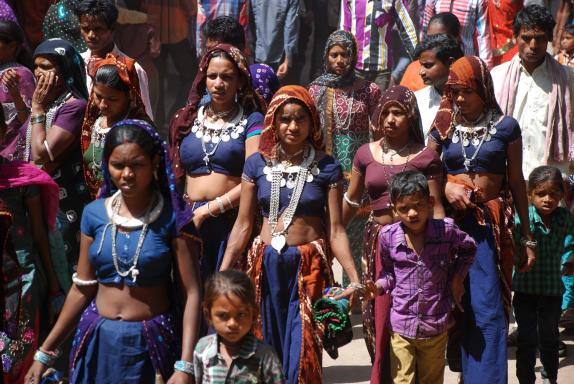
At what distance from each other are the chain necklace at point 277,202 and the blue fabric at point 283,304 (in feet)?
0.20

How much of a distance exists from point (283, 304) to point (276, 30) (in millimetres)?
6896

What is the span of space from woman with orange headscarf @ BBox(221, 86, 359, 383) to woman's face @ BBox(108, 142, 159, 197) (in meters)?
1.26

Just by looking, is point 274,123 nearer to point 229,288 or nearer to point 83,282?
point 83,282

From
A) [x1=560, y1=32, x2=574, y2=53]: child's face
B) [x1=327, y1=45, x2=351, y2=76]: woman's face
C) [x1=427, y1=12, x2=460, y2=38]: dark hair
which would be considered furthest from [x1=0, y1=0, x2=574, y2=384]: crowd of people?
[x1=560, y1=32, x2=574, y2=53]: child's face

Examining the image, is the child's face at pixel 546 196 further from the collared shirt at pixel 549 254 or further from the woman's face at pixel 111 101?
the woman's face at pixel 111 101

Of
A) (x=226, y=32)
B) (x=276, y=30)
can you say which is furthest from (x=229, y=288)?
(x=276, y=30)

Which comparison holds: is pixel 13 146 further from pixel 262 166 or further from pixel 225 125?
pixel 262 166

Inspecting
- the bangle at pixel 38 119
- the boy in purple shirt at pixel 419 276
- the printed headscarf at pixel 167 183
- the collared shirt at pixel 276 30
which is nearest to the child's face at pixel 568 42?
the collared shirt at pixel 276 30

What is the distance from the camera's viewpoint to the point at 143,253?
4965 mm

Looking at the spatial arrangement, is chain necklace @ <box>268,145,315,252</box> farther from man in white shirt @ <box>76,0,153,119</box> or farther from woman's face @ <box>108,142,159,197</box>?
man in white shirt @ <box>76,0,153,119</box>

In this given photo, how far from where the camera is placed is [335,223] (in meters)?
6.11

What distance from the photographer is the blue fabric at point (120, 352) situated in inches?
196

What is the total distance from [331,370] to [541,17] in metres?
2.82

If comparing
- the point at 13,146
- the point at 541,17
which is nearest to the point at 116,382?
the point at 13,146
